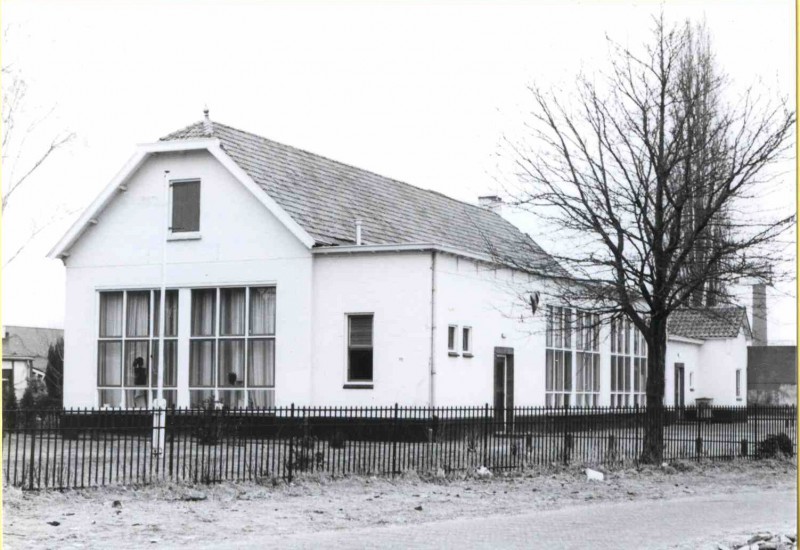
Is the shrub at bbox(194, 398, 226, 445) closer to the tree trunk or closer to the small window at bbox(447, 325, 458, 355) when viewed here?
the tree trunk

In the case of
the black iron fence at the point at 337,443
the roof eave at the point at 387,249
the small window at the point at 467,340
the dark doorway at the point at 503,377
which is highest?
the roof eave at the point at 387,249

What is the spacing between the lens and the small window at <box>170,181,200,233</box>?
2833 centimetres

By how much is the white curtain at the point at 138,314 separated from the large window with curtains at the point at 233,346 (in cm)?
139

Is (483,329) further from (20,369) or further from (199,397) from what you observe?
(20,369)

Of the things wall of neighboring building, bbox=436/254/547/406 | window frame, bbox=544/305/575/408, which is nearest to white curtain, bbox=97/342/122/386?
wall of neighboring building, bbox=436/254/547/406

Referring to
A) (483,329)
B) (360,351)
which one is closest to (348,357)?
(360,351)

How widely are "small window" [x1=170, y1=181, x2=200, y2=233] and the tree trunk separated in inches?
468

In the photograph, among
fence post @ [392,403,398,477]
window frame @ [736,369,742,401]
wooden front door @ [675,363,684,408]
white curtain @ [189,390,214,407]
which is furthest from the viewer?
window frame @ [736,369,742,401]

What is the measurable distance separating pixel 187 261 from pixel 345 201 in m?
4.56

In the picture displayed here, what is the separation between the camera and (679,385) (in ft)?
146

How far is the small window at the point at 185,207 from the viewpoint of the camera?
28328 mm

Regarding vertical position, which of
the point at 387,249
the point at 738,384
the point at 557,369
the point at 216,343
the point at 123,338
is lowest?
the point at 738,384

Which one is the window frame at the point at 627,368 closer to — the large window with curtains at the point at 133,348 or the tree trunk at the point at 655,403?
the tree trunk at the point at 655,403

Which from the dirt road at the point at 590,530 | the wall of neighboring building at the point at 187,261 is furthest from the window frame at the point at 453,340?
the dirt road at the point at 590,530
